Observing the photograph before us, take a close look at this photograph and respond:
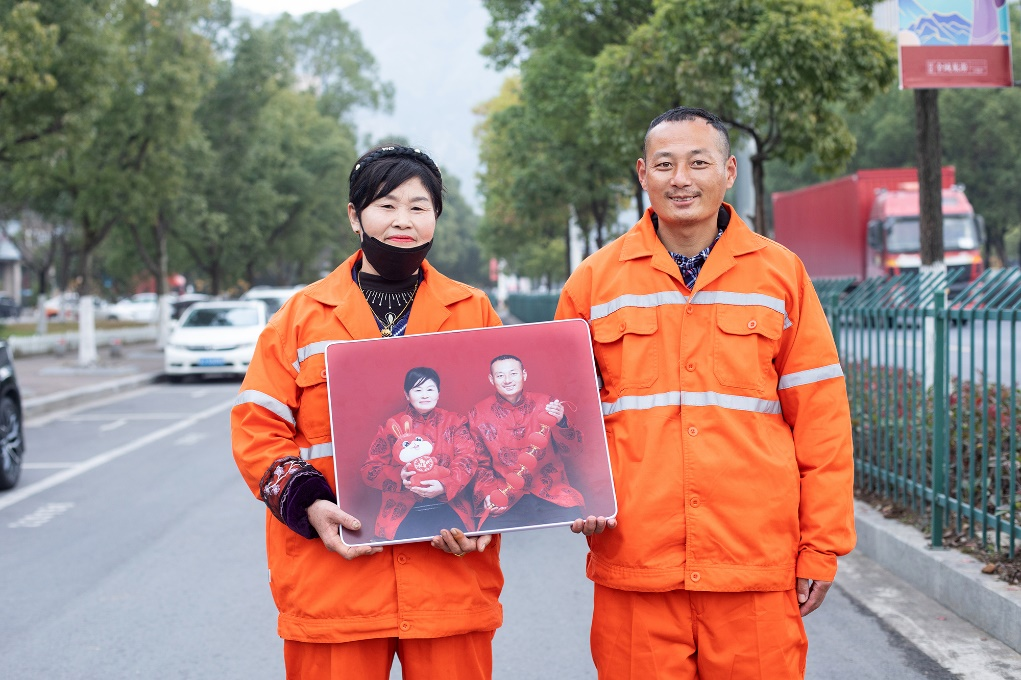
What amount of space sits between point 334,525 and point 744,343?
1.12m

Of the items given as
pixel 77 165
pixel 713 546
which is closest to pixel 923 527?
pixel 713 546

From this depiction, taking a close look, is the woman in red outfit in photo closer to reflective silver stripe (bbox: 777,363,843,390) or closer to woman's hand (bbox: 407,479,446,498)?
woman's hand (bbox: 407,479,446,498)

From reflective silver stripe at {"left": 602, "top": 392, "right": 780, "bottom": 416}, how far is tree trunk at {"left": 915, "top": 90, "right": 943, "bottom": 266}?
6.58 meters

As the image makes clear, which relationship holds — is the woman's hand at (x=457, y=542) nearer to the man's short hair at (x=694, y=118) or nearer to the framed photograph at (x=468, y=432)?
the framed photograph at (x=468, y=432)

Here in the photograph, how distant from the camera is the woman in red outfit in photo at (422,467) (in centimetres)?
260

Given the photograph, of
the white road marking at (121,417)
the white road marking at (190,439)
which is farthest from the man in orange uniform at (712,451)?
the white road marking at (121,417)

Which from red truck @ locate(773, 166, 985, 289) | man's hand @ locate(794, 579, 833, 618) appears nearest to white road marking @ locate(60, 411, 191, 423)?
Answer: man's hand @ locate(794, 579, 833, 618)

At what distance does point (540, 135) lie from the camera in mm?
25422

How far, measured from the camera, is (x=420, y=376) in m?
2.70

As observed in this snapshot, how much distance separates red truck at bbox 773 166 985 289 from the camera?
26.0 meters

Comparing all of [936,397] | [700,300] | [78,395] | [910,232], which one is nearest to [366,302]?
[700,300]

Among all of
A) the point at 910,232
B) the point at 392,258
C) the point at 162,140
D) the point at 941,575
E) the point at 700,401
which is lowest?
the point at 941,575

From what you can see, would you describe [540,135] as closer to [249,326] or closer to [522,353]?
[249,326]

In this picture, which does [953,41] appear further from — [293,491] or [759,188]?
[293,491]
